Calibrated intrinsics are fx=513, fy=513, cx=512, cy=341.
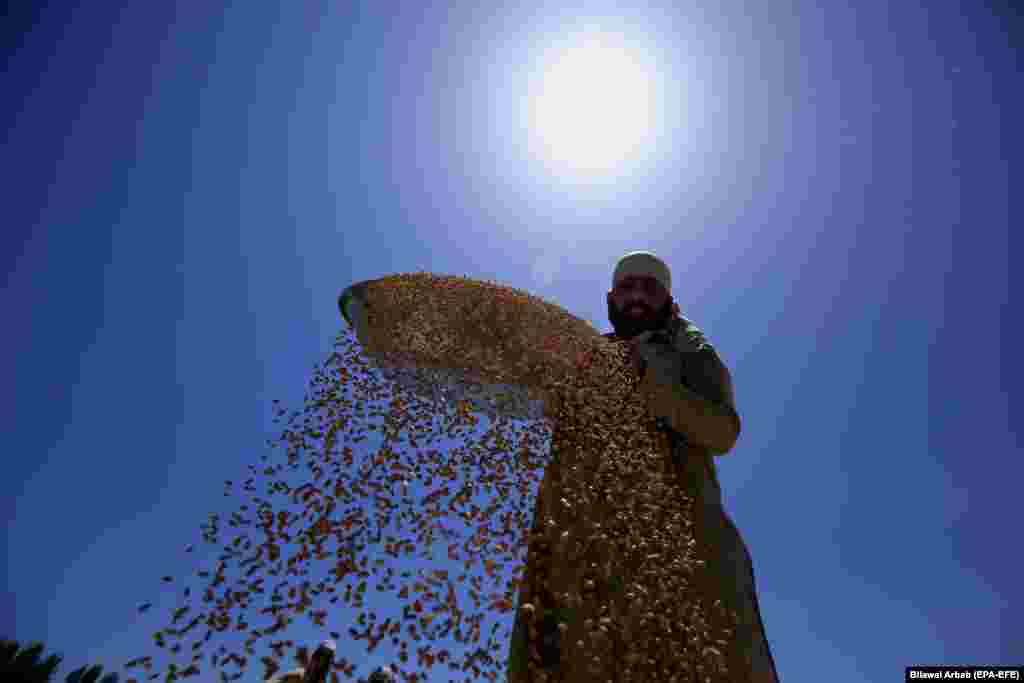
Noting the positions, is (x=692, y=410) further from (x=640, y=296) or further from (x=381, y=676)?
(x=381, y=676)

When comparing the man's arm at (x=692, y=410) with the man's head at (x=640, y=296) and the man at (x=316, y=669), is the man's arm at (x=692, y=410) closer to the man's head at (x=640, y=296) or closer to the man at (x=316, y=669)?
the man's head at (x=640, y=296)

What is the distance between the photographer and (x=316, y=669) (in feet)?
6.14

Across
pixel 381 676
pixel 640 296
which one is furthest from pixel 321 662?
pixel 640 296

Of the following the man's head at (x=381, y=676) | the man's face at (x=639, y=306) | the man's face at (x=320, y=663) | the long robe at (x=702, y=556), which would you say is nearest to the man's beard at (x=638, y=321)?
the man's face at (x=639, y=306)

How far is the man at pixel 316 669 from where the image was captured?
1797mm

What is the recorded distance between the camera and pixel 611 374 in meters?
2.85

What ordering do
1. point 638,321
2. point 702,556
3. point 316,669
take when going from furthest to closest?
1. point 638,321
2. point 702,556
3. point 316,669

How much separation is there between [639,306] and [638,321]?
4.0 inches

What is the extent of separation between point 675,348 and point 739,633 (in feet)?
5.16

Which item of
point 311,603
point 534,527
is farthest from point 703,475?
point 311,603

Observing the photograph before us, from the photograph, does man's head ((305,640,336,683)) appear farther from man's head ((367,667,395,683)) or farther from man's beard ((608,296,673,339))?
man's beard ((608,296,673,339))

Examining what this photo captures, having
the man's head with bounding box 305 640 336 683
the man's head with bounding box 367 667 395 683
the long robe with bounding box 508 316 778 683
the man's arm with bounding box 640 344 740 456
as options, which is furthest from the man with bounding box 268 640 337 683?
the man's arm with bounding box 640 344 740 456

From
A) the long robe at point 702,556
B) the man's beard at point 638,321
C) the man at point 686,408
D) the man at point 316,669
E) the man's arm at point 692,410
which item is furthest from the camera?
the man's beard at point 638,321

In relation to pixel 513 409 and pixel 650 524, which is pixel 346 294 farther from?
pixel 650 524
